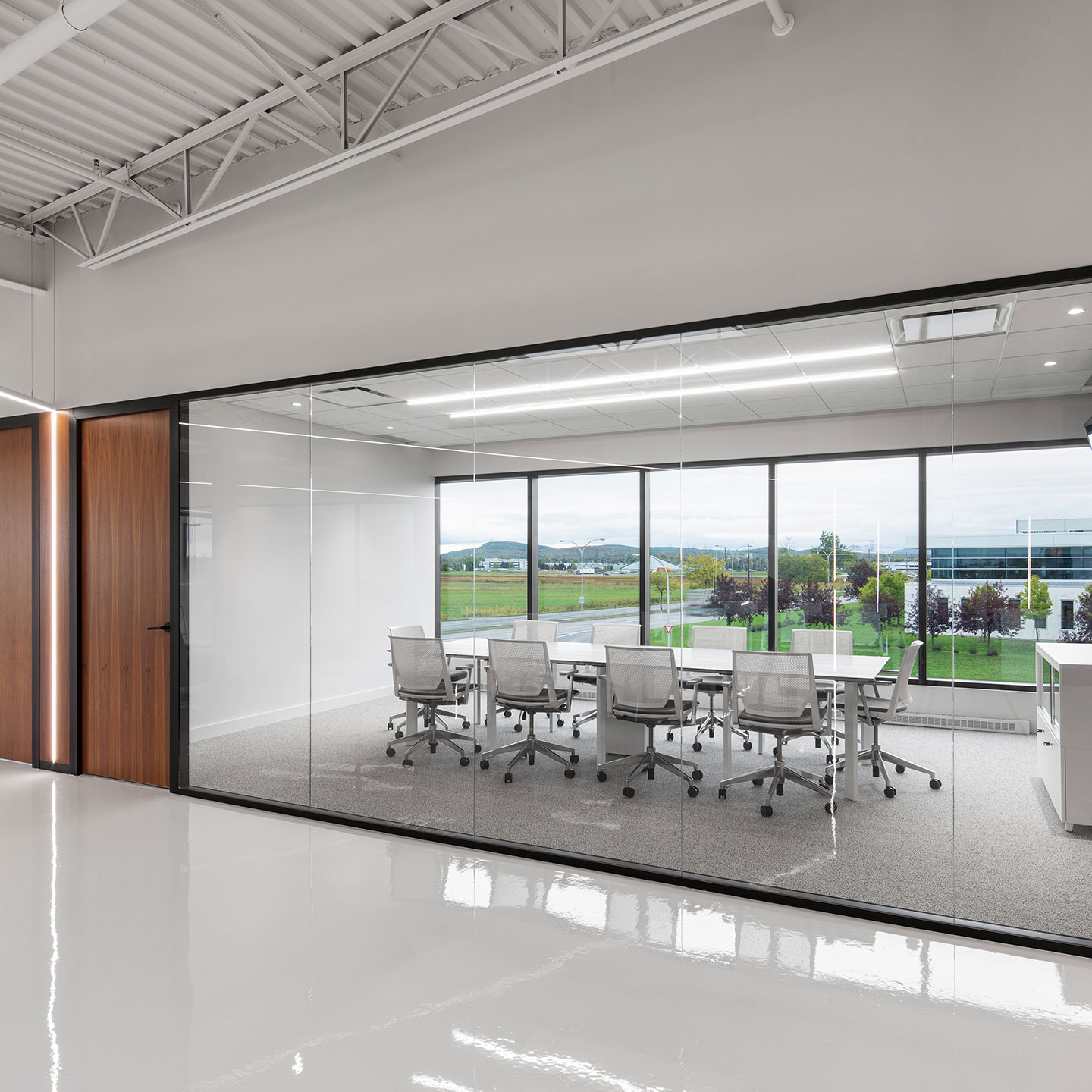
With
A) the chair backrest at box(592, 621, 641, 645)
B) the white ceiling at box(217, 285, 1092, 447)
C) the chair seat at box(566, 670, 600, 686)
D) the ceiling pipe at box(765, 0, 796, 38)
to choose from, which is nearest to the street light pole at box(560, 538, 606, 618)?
the chair backrest at box(592, 621, 641, 645)

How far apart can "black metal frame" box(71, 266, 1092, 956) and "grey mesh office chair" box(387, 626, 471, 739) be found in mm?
289

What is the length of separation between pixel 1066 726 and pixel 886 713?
2.28 ft

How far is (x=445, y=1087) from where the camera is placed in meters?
2.39

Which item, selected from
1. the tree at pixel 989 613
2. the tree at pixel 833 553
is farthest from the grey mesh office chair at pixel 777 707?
the tree at pixel 989 613

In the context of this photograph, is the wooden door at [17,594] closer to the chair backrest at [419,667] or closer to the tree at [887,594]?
the chair backrest at [419,667]

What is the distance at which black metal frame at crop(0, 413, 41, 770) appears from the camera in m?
6.38

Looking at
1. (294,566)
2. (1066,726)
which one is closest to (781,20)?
(1066,726)

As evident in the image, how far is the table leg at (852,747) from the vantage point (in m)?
3.54

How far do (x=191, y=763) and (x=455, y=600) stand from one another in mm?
2623

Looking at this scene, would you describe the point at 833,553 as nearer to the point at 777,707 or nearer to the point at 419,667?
the point at 777,707

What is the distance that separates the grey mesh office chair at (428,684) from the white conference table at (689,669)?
10 centimetres

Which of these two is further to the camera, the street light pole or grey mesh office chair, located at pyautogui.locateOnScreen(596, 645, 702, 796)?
the street light pole

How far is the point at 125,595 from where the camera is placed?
6012 mm

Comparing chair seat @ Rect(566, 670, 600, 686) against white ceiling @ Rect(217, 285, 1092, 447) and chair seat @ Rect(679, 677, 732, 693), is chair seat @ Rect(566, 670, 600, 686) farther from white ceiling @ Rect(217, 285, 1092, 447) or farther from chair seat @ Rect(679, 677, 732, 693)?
white ceiling @ Rect(217, 285, 1092, 447)
